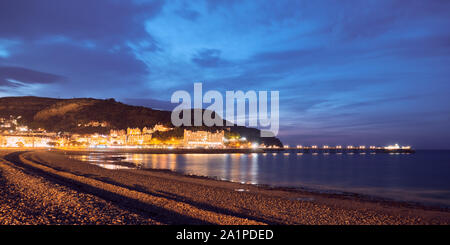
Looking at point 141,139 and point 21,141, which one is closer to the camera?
point 21,141

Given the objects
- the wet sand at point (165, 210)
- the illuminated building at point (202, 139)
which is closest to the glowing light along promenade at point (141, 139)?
the illuminated building at point (202, 139)

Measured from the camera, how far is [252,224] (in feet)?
28.4

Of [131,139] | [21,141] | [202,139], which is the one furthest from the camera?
[131,139]

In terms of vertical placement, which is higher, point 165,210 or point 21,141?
point 21,141

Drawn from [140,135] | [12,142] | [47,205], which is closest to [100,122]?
[140,135]

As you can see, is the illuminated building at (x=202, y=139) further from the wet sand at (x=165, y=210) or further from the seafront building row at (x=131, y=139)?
the wet sand at (x=165, y=210)

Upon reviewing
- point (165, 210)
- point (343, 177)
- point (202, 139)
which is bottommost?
point (343, 177)

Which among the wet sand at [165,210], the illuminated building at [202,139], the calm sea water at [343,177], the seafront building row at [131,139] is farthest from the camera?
the illuminated building at [202,139]

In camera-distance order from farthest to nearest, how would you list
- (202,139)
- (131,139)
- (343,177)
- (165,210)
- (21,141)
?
(131,139) → (202,139) → (21,141) → (343,177) → (165,210)

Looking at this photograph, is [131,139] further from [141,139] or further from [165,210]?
[165,210]

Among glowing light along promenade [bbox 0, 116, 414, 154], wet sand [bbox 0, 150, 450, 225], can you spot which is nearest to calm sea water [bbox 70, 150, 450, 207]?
wet sand [bbox 0, 150, 450, 225]

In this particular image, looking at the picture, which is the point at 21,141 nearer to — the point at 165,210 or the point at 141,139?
the point at 141,139

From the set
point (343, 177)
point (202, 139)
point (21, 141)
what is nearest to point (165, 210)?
point (343, 177)
